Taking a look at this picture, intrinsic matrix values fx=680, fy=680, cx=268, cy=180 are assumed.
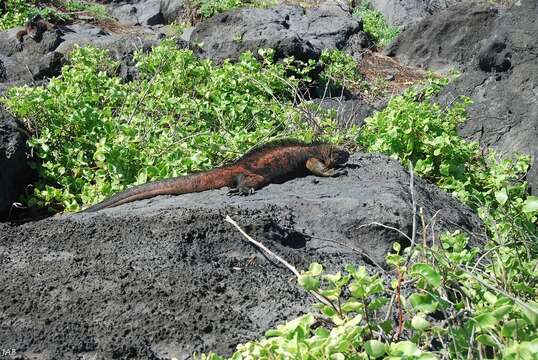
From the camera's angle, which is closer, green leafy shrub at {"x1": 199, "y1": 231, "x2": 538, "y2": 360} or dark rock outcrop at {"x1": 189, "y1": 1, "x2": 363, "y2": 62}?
green leafy shrub at {"x1": 199, "y1": 231, "x2": 538, "y2": 360}

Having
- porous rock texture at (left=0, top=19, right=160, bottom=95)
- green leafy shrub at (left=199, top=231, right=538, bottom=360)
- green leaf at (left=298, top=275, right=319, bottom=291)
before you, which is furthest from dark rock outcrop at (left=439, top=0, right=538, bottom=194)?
green leaf at (left=298, top=275, right=319, bottom=291)

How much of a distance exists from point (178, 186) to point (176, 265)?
1.40 meters

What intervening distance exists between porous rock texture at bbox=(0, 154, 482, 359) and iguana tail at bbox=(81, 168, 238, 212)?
0.18 metres

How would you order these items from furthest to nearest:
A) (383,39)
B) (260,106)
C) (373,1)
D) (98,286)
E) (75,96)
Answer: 1. (373,1)
2. (383,39)
3. (260,106)
4. (75,96)
5. (98,286)

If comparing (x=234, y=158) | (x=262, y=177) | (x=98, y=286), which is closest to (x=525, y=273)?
(x=98, y=286)

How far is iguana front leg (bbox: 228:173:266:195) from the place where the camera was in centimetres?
427

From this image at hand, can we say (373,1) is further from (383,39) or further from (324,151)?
(324,151)

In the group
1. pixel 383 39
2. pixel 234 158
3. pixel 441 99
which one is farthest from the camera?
pixel 383 39

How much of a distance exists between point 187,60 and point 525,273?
513cm

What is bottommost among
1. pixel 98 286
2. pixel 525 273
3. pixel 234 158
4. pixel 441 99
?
pixel 441 99

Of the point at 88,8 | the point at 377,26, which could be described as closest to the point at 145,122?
the point at 88,8

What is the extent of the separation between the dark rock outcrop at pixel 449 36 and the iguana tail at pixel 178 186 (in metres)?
8.84

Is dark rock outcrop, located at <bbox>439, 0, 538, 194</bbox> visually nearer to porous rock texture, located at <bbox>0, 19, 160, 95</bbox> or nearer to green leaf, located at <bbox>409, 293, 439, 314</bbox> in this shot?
porous rock texture, located at <bbox>0, 19, 160, 95</bbox>

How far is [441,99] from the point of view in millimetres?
7766
